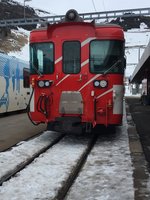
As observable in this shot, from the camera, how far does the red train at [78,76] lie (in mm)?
11164

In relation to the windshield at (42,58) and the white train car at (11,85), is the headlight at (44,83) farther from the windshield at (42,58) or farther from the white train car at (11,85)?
the white train car at (11,85)

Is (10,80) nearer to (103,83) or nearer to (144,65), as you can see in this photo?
(103,83)

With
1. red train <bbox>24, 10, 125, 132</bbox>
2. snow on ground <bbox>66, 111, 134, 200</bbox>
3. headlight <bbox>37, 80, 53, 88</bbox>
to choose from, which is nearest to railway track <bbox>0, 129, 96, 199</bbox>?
snow on ground <bbox>66, 111, 134, 200</bbox>

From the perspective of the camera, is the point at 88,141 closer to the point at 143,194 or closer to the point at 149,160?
the point at 149,160

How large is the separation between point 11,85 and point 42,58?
403 inches

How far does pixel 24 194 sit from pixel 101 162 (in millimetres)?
2734

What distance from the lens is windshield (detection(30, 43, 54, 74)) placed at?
11.6 m

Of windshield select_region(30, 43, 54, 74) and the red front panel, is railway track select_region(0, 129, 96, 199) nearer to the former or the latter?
the red front panel

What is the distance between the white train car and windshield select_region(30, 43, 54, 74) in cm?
856

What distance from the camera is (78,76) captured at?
37.0 feet

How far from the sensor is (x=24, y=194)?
6.34 meters

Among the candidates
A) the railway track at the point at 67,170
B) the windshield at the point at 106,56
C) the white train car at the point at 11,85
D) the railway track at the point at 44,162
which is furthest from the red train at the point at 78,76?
the white train car at the point at 11,85

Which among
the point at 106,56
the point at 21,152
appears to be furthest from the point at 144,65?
the point at 21,152

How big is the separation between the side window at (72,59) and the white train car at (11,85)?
30.1 feet
